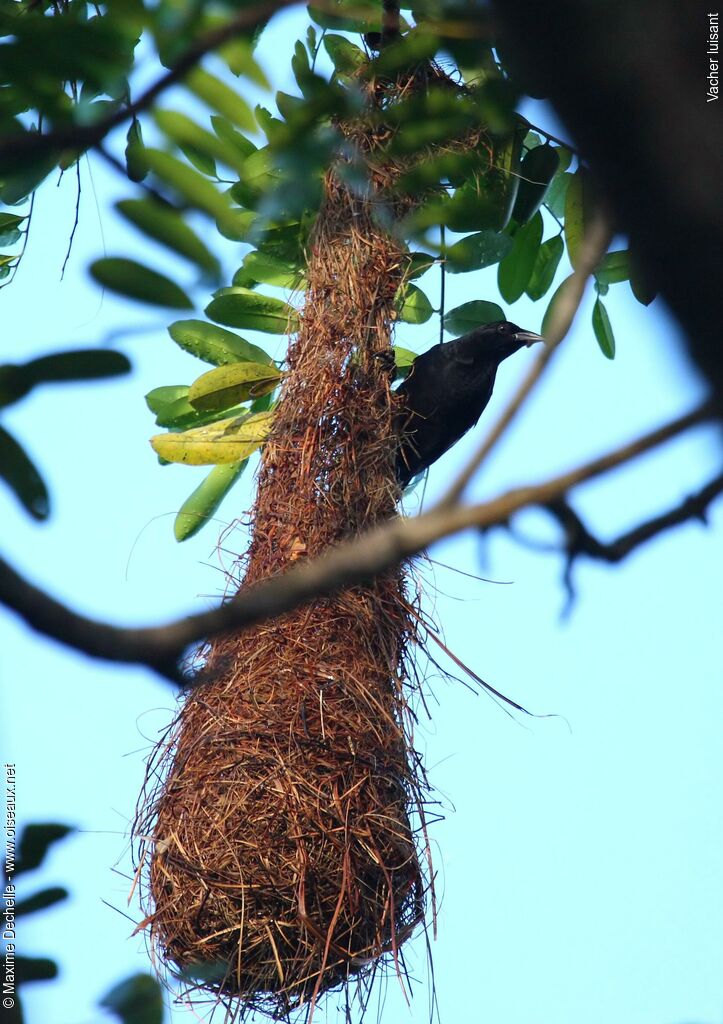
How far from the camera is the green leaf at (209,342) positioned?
3154 mm

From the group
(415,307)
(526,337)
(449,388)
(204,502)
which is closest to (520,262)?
(415,307)

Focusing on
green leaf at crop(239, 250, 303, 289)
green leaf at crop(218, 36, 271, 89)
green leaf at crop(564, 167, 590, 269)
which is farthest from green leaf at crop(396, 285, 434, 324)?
green leaf at crop(218, 36, 271, 89)

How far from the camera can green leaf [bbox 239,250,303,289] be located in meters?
3.34

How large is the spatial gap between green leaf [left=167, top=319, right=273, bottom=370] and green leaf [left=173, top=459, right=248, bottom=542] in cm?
30

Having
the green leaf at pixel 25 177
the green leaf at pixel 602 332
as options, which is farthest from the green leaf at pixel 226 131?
the green leaf at pixel 602 332

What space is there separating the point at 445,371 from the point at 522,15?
3439mm

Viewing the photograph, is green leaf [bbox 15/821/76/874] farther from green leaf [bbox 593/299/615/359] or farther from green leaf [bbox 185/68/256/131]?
green leaf [bbox 593/299/615/359]

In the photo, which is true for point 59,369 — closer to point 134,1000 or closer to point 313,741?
point 134,1000

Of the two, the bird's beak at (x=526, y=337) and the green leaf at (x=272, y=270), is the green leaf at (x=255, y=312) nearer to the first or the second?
the green leaf at (x=272, y=270)

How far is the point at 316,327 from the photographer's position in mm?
3279

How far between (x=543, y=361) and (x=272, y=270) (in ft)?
8.72

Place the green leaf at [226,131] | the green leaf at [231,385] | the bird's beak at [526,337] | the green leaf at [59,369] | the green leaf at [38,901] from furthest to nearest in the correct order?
the bird's beak at [526,337] → the green leaf at [231,385] → the green leaf at [38,901] → the green leaf at [226,131] → the green leaf at [59,369]

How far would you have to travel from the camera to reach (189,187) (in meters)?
0.96

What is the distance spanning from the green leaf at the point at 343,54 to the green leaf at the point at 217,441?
0.93 m
